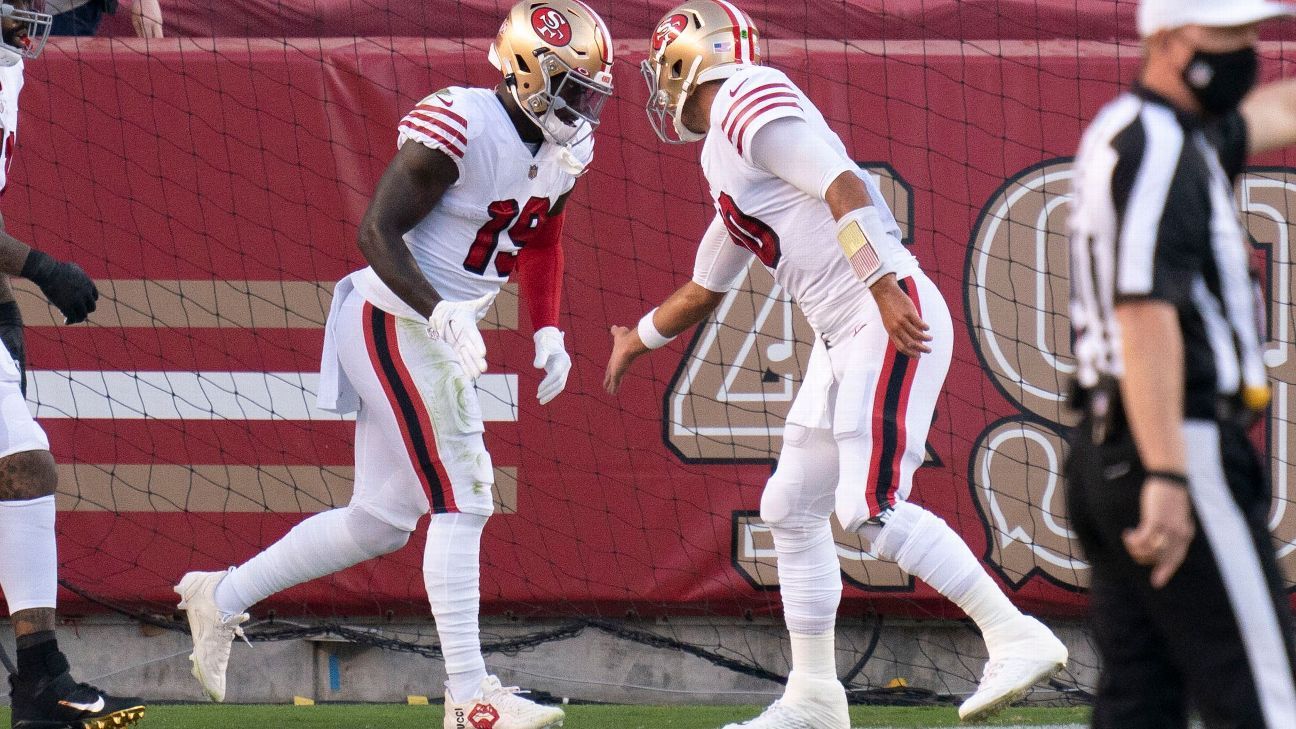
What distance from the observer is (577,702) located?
5355 millimetres

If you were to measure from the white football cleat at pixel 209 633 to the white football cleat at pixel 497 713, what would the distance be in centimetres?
71

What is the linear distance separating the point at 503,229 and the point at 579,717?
5.19 ft

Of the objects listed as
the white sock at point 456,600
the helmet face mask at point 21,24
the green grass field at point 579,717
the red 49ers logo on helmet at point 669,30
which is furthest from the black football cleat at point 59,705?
the red 49ers logo on helmet at point 669,30

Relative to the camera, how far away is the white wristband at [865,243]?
11.1 ft

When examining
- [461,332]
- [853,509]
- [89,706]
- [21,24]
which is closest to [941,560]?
[853,509]

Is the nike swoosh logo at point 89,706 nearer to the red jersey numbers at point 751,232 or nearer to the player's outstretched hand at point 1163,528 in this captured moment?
the red jersey numbers at point 751,232

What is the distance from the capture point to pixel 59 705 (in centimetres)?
366

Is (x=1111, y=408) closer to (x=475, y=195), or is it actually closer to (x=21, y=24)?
(x=475, y=195)

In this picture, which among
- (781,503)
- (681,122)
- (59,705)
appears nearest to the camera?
(59,705)

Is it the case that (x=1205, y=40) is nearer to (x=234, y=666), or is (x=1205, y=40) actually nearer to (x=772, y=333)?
(x=772, y=333)

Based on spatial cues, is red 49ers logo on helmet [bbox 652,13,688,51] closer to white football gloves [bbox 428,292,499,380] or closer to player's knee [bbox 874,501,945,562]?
white football gloves [bbox 428,292,499,380]

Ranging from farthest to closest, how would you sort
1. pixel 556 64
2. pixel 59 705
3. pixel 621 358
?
pixel 621 358, pixel 556 64, pixel 59 705

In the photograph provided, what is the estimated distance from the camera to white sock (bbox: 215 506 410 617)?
4.02 m

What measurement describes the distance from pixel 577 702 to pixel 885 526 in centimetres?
218
